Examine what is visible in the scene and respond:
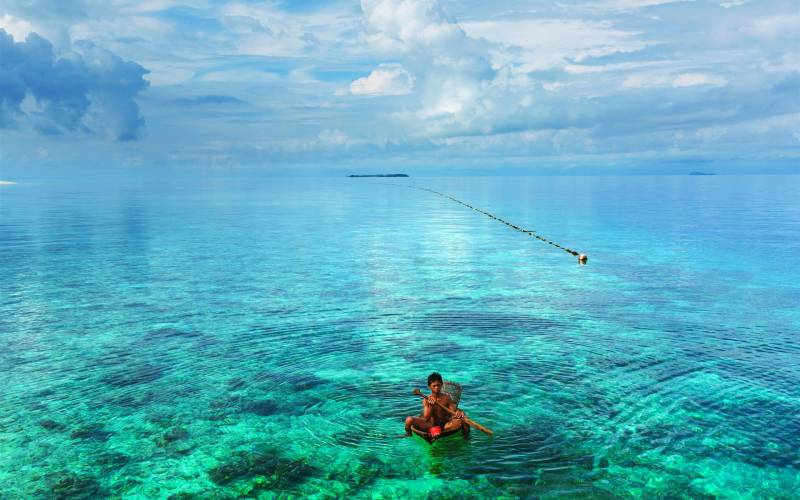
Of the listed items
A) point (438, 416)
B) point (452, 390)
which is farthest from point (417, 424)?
point (452, 390)

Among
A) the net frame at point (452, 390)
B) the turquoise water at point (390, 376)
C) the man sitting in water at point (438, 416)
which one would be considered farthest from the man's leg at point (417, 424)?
the net frame at point (452, 390)

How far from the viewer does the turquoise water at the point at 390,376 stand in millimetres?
14500

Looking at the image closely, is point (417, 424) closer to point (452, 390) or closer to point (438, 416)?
point (438, 416)

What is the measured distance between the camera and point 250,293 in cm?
3403

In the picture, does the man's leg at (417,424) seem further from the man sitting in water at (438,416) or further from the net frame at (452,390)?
the net frame at (452,390)

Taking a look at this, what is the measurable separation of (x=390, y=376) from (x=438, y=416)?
499 centimetres

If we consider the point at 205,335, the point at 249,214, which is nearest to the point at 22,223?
the point at 249,214

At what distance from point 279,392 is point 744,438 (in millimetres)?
13564

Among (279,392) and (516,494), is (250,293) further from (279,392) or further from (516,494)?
(516,494)

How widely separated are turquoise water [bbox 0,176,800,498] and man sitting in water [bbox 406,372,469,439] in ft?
1.65

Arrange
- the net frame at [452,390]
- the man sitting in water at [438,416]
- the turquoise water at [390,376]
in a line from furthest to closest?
the net frame at [452,390] → the man sitting in water at [438,416] → the turquoise water at [390,376]

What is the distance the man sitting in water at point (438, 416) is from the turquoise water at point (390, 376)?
503mm

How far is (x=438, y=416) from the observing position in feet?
51.7

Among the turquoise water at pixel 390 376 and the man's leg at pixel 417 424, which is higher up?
the man's leg at pixel 417 424
